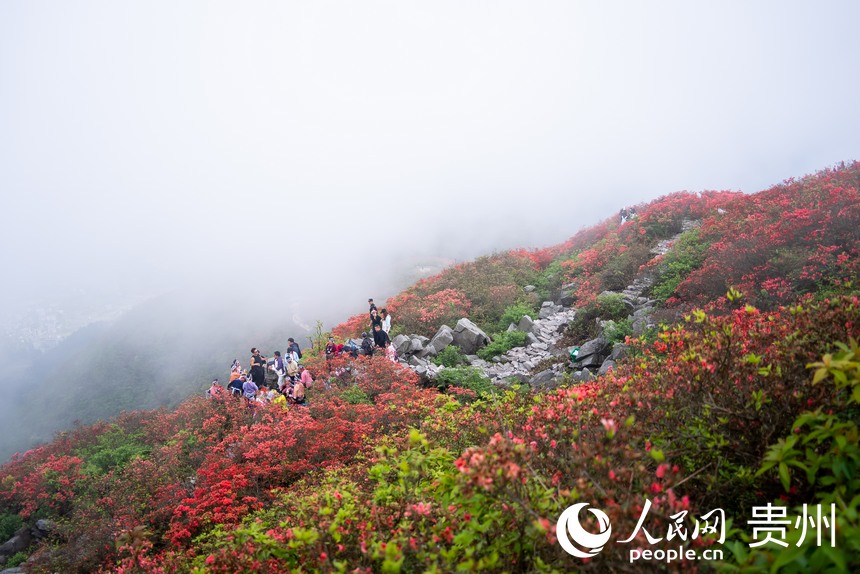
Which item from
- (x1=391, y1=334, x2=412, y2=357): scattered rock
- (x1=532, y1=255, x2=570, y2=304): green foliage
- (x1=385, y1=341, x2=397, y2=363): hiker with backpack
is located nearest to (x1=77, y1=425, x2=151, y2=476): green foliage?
(x1=385, y1=341, x2=397, y2=363): hiker with backpack

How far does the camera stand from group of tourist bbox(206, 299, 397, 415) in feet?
43.4

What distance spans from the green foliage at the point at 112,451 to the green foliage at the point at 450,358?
9426 millimetres

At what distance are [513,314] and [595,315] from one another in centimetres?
378

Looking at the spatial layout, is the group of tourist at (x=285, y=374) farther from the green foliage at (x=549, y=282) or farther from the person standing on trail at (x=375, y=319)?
the green foliage at (x=549, y=282)

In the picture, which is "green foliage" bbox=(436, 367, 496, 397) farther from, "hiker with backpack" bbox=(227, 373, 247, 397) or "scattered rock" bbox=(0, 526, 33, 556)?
"scattered rock" bbox=(0, 526, 33, 556)

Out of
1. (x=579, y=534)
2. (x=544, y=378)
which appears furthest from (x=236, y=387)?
(x=579, y=534)

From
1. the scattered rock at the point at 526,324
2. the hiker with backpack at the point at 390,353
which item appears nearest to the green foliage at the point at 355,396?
the hiker with backpack at the point at 390,353

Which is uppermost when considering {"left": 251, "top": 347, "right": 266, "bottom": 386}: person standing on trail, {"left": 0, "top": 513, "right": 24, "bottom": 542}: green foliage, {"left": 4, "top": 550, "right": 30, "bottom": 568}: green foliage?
{"left": 251, "top": 347, "right": 266, "bottom": 386}: person standing on trail

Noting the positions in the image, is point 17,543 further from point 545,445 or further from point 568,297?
point 568,297

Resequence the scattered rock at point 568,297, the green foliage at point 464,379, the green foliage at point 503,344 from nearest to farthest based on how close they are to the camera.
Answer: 1. the green foliage at point 464,379
2. the green foliage at point 503,344
3. the scattered rock at point 568,297

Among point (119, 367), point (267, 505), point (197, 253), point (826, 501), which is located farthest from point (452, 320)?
point (197, 253)

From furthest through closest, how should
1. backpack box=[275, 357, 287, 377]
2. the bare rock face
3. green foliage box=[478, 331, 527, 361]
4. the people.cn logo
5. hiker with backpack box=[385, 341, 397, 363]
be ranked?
the bare rock face, green foliage box=[478, 331, 527, 361], backpack box=[275, 357, 287, 377], hiker with backpack box=[385, 341, 397, 363], the people.cn logo

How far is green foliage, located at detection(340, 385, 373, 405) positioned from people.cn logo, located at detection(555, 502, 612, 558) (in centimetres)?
918

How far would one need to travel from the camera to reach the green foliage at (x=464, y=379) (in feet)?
39.2
